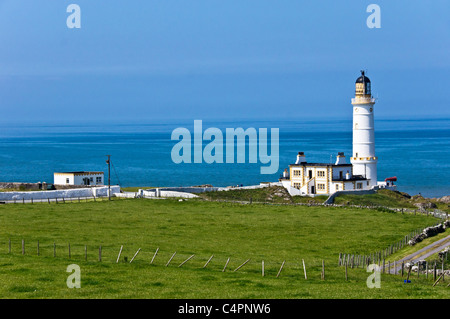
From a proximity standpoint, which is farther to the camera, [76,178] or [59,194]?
[76,178]

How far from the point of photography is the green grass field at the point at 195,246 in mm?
32344

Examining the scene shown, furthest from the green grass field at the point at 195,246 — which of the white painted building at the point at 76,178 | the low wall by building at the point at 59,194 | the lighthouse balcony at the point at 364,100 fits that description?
the lighthouse balcony at the point at 364,100

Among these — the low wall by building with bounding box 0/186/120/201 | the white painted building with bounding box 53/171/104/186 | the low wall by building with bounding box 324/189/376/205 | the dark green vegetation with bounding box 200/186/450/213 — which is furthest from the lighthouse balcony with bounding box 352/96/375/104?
the white painted building with bounding box 53/171/104/186

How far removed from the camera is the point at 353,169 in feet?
294

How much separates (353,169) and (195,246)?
1803 inches

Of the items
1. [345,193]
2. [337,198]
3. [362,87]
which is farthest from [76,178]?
[362,87]

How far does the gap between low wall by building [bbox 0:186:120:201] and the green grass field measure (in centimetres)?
463

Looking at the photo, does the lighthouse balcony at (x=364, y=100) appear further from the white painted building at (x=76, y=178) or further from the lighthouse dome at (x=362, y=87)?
the white painted building at (x=76, y=178)

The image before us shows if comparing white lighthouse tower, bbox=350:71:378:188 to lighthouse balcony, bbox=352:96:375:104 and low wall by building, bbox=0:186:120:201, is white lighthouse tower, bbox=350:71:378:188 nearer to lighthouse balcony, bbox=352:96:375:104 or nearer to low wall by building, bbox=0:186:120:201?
lighthouse balcony, bbox=352:96:375:104

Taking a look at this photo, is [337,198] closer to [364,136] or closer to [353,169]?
[353,169]

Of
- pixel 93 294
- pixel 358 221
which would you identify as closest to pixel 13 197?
pixel 358 221

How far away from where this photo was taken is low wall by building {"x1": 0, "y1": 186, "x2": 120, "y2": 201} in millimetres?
73062

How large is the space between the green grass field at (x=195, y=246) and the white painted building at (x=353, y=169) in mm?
12486
